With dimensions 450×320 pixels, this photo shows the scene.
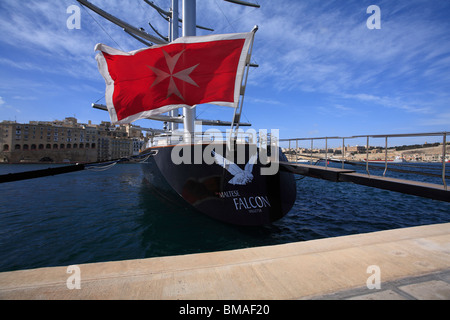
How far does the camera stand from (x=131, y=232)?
772 cm

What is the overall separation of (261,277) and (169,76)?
18.3ft

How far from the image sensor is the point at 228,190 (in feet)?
26.0

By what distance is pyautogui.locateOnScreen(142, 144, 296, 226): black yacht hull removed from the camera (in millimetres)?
7824

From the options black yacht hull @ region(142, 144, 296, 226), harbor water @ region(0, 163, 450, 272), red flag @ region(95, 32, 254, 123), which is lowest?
harbor water @ region(0, 163, 450, 272)

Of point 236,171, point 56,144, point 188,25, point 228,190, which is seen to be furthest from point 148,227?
point 56,144

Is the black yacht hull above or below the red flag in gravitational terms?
below

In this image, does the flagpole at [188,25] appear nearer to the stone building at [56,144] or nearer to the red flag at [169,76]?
the red flag at [169,76]

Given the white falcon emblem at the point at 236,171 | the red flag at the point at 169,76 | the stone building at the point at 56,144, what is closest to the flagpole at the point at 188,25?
the white falcon emblem at the point at 236,171

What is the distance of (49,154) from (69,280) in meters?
108

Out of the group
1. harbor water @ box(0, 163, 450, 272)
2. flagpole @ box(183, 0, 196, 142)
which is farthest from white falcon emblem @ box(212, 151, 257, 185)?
flagpole @ box(183, 0, 196, 142)

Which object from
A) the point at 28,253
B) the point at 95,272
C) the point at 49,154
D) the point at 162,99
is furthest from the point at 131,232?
→ the point at 49,154

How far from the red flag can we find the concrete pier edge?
4191mm

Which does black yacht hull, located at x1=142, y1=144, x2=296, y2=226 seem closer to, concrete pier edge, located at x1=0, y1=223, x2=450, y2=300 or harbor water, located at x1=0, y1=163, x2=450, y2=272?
harbor water, located at x1=0, y1=163, x2=450, y2=272

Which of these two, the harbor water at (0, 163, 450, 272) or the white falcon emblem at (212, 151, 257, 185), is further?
the white falcon emblem at (212, 151, 257, 185)
